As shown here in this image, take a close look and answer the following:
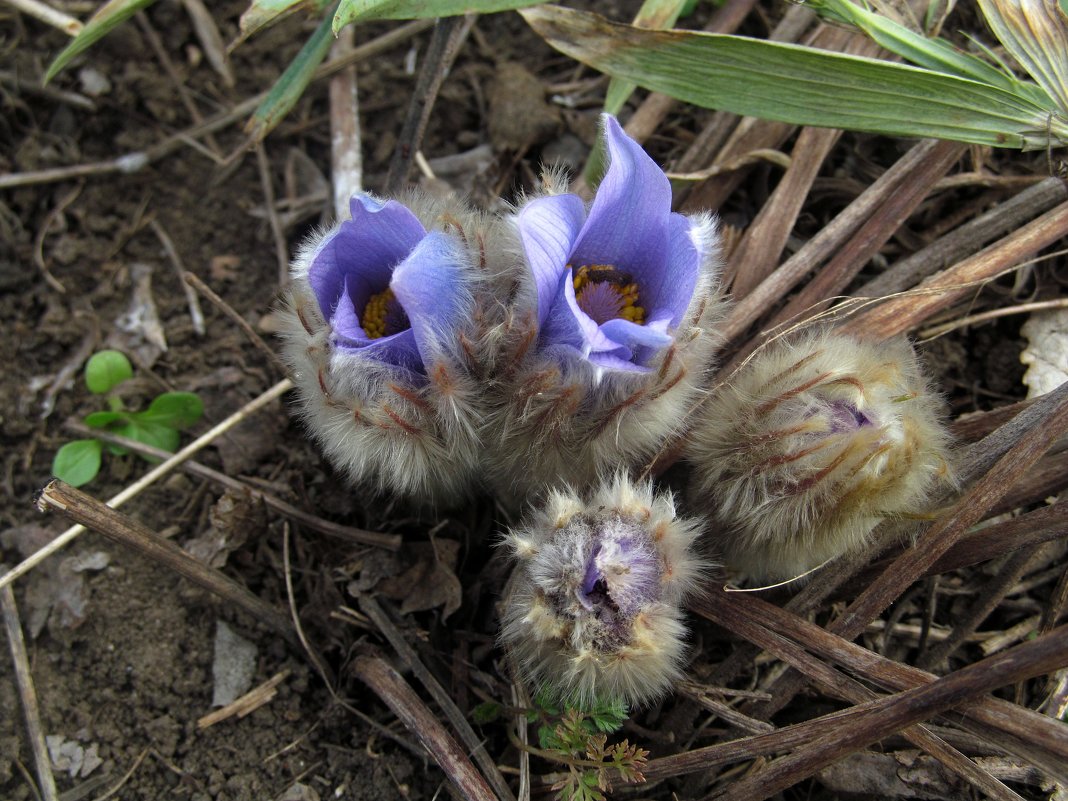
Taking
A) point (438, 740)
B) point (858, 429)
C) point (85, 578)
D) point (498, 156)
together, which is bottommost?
point (438, 740)

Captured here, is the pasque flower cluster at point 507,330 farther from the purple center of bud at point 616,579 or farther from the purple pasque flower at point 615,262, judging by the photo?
the purple center of bud at point 616,579

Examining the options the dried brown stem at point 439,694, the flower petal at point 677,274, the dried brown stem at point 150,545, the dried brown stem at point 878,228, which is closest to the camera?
the flower petal at point 677,274

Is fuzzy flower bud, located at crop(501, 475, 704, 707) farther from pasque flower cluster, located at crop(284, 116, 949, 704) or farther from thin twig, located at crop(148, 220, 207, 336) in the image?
thin twig, located at crop(148, 220, 207, 336)

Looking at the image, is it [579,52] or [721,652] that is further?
[579,52]

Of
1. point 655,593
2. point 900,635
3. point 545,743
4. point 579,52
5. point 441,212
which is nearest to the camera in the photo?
point 655,593

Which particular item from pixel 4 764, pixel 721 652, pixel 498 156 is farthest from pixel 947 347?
pixel 4 764

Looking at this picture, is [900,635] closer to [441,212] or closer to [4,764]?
[441,212]

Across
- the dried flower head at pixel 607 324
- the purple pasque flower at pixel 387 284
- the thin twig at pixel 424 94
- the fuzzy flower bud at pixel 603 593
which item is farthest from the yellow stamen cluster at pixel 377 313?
the thin twig at pixel 424 94
